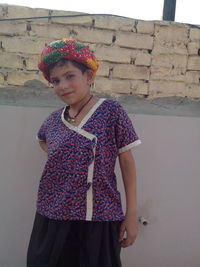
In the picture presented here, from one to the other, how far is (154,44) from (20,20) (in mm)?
1009

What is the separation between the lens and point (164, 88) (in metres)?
2.05

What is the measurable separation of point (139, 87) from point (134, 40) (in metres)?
0.36

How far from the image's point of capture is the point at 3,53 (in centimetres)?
192

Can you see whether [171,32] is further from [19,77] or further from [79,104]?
[19,77]

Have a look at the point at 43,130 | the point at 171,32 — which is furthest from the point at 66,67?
the point at 171,32

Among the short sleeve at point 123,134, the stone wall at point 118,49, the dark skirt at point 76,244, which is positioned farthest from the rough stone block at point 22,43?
the dark skirt at point 76,244

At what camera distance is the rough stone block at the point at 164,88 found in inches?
80.4

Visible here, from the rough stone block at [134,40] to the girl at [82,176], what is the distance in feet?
2.09

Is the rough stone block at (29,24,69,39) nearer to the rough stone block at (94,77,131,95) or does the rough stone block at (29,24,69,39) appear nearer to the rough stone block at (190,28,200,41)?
the rough stone block at (94,77,131,95)

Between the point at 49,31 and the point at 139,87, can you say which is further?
the point at 139,87

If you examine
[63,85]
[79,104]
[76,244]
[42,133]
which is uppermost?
[63,85]

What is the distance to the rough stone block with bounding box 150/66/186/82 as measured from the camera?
6.66 ft

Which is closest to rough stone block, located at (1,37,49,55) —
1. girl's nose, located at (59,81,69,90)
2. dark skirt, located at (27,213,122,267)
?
girl's nose, located at (59,81,69,90)

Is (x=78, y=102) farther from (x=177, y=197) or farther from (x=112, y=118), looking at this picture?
(x=177, y=197)
